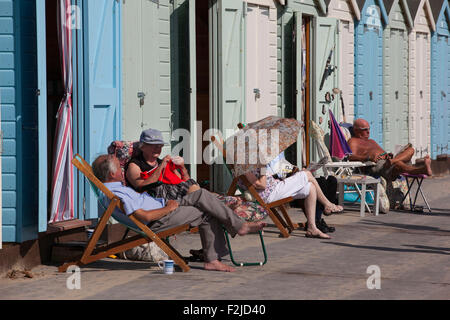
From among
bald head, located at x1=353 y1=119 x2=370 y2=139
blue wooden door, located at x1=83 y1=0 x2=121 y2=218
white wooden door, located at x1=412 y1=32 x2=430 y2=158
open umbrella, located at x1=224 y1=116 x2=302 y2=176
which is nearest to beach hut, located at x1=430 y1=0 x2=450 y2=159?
white wooden door, located at x1=412 y1=32 x2=430 y2=158

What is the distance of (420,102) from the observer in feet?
56.3

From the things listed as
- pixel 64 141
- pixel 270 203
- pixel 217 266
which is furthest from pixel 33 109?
pixel 270 203

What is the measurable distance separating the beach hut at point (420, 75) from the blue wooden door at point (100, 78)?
9.53 m

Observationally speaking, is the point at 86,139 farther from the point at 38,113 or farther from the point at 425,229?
the point at 425,229

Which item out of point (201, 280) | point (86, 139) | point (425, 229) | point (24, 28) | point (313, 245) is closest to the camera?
point (201, 280)

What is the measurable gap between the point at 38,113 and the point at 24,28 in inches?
27.3

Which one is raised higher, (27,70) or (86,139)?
(27,70)

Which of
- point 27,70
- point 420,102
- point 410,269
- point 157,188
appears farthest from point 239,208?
point 420,102

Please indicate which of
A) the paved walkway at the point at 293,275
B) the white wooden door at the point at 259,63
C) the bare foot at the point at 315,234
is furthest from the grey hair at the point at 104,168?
the white wooden door at the point at 259,63

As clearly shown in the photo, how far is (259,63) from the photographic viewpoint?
11.4 meters

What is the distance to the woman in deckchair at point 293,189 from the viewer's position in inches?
340

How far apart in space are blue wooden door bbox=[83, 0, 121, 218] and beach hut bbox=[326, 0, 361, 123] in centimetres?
587

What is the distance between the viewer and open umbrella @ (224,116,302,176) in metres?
8.60
